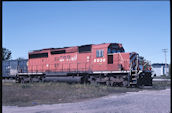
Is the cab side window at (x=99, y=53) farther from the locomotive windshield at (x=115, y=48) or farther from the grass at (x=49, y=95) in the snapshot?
the grass at (x=49, y=95)

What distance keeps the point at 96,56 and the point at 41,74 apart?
7.78 meters

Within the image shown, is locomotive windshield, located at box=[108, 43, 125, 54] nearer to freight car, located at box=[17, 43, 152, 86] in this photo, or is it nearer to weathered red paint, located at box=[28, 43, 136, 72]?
freight car, located at box=[17, 43, 152, 86]

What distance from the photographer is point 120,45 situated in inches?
880

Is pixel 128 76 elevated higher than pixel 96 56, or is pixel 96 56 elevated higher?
Result: pixel 96 56

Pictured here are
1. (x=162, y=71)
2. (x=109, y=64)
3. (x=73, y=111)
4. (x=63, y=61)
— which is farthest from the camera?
(x=162, y=71)

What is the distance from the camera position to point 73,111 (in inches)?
365

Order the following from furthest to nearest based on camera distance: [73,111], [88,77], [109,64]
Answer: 1. [88,77]
2. [109,64]
3. [73,111]

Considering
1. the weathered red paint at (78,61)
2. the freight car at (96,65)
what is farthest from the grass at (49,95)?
the weathered red paint at (78,61)

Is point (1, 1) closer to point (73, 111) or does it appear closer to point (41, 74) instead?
point (73, 111)

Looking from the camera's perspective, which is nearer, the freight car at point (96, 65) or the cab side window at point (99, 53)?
the freight car at point (96, 65)

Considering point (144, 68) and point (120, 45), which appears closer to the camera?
point (144, 68)

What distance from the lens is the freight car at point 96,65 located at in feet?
66.1

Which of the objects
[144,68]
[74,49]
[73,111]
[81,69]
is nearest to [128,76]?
[144,68]

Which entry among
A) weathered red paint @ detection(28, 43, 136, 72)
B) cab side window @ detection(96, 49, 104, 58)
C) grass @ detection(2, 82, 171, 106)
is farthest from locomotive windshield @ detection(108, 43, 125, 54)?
grass @ detection(2, 82, 171, 106)
